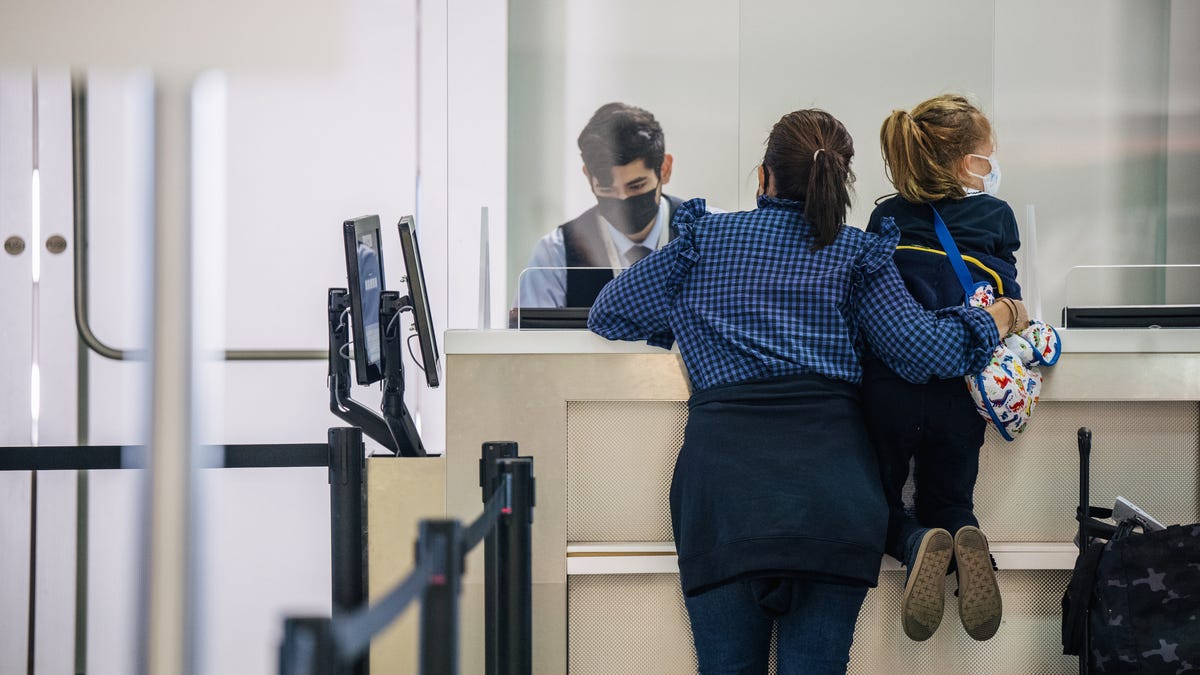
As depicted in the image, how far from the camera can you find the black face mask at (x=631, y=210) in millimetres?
3447

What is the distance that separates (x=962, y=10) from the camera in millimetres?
3721

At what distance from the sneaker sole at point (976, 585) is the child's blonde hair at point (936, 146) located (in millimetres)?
641

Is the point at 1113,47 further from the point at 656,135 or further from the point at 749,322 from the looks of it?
the point at 749,322

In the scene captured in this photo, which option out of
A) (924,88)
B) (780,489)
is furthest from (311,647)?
(924,88)

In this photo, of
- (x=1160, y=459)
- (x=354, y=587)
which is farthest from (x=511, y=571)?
(x=1160, y=459)

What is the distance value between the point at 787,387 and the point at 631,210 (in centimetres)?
→ 165

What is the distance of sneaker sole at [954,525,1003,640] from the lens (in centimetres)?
201

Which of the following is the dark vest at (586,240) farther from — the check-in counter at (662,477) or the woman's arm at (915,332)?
the woman's arm at (915,332)

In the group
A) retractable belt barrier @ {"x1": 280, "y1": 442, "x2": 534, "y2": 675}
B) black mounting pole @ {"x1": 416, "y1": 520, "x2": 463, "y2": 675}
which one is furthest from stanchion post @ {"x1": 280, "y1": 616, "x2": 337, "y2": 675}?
black mounting pole @ {"x1": 416, "y1": 520, "x2": 463, "y2": 675}

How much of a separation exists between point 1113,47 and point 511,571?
3.10m

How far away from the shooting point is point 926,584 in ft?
6.53

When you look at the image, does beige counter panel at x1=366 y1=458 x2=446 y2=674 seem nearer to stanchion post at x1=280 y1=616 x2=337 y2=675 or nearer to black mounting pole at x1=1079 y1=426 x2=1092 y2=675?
black mounting pole at x1=1079 y1=426 x2=1092 y2=675

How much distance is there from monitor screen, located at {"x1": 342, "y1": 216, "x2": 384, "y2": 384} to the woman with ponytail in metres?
0.69

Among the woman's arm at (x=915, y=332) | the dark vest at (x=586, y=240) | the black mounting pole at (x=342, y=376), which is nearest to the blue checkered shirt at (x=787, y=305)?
the woman's arm at (x=915, y=332)
